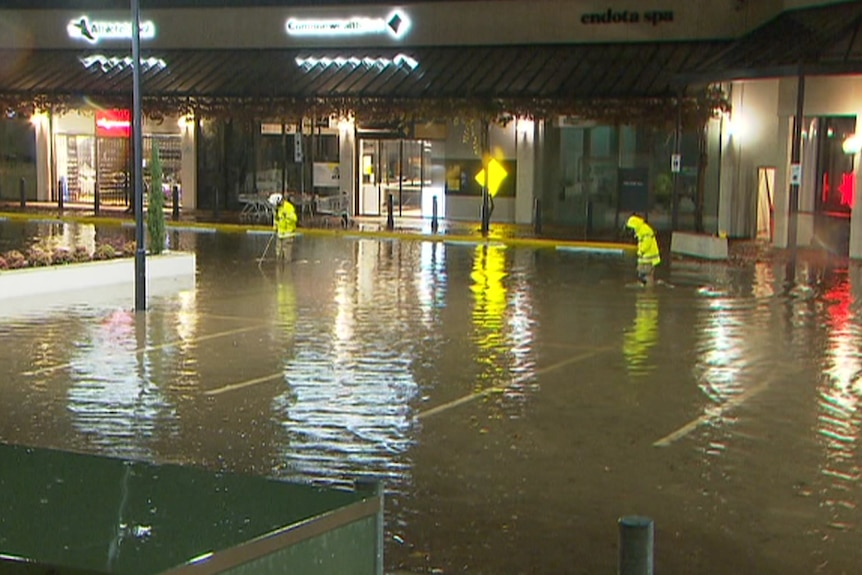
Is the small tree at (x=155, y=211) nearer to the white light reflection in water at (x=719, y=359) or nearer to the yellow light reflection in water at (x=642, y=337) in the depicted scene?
the yellow light reflection in water at (x=642, y=337)

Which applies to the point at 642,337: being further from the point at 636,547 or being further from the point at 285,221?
the point at 285,221

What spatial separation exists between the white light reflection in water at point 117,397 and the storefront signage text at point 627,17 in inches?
950

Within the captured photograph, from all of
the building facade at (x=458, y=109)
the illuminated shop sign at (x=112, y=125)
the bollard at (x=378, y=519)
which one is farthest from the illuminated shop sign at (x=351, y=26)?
the bollard at (x=378, y=519)

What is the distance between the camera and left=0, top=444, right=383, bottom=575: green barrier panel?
2.94 m

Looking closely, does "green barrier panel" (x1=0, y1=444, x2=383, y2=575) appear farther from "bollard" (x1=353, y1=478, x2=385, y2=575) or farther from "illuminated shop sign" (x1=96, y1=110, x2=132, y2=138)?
"illuminated shop sign" (x1=96, y1=110, x2=132, y2=138)

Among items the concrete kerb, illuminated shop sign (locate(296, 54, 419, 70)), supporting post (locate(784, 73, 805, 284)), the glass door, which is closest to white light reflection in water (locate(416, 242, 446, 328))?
the concrete kerb

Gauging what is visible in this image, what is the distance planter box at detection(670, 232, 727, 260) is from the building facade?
1724mm

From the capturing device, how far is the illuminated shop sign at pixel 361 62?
37875 millimetres

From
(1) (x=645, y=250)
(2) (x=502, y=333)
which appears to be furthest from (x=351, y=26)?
(2) (x=502, y=333)

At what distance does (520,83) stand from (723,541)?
28.2m

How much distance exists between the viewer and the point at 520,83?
114ft

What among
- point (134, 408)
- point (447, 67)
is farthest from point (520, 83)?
point (134, 408)

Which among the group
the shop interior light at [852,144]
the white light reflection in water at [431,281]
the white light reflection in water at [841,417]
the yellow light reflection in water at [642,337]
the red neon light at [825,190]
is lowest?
the white light reflection in water at [841,417]

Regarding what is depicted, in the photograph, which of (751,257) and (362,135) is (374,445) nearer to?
(751,257)
